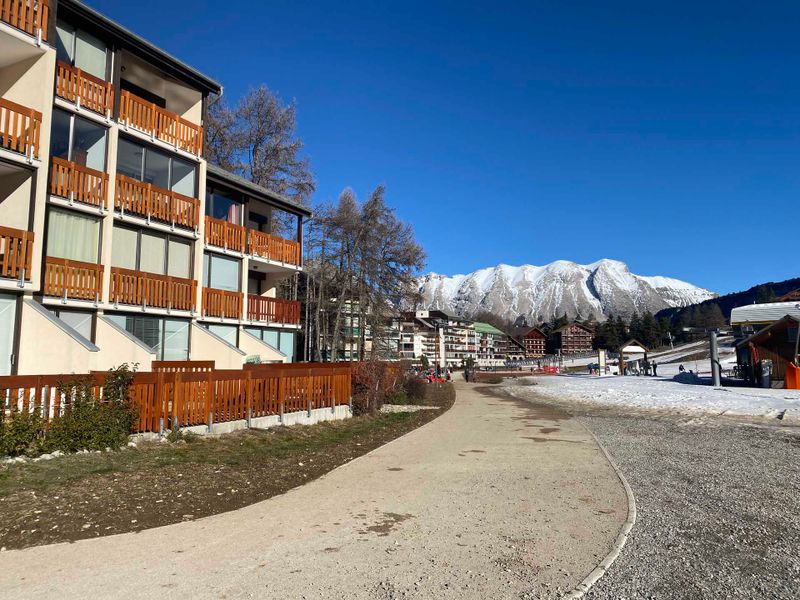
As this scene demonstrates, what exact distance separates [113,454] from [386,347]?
31937 millimetres

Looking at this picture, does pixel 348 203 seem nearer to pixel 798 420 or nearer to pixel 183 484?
pixel 798 420

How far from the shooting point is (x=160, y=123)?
62.6 ft

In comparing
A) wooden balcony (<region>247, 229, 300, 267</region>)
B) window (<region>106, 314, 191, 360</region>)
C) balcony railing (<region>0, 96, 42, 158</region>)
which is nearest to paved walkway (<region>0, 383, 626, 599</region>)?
window (<region>106, 314, 191, 360</region>)

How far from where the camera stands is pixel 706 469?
31.7 ft

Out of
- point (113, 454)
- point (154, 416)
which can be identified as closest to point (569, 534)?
point (113, 454)

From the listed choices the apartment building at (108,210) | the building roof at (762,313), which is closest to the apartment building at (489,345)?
the building roof at (762,313)

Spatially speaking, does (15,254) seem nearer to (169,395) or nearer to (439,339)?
(169,395)

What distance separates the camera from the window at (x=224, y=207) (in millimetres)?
22547

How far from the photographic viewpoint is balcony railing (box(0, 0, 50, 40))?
1391cm

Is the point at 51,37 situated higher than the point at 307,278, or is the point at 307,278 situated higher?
the point at 51,37

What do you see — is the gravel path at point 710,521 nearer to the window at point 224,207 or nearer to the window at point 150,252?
the window at point 150,252

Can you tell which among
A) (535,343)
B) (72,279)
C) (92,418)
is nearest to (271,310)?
(72,279)

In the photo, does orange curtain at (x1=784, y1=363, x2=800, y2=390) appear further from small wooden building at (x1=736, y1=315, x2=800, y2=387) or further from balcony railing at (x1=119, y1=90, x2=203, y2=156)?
balcony railing at (x1=119, y1=90, x2=203, y2=156)

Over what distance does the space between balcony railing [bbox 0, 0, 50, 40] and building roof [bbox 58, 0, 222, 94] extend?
1020mm
